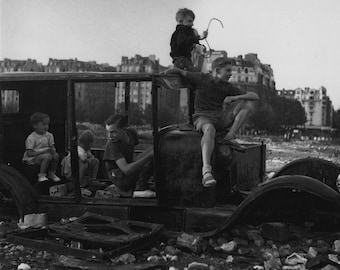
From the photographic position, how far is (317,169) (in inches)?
238

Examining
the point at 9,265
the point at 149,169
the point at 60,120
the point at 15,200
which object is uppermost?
the point at 60,120

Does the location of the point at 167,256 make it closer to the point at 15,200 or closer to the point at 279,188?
the point at 279,188

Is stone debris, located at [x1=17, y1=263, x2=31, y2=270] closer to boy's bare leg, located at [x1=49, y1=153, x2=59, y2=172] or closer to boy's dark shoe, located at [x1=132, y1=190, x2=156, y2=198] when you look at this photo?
boy's dark shoe, located at [x1=132, y1=190, x2=156, y2=198]

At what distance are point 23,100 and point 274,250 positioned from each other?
158 inches

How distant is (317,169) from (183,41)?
91.8 inches

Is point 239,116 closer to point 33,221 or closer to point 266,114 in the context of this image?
point 33,221

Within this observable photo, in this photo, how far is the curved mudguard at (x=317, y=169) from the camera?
595cm

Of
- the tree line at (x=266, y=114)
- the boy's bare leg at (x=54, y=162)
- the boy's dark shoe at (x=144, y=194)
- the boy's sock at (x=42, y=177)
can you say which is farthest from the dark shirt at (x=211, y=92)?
the tree line at (x=266, y=114)

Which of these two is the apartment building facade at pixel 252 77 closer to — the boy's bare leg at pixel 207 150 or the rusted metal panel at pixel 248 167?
the rusted metal panel at pixel 248 167

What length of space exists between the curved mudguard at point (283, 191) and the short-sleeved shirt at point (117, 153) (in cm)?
127

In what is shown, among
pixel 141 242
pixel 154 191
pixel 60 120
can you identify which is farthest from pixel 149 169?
pixel 60 120

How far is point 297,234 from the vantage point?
499cm

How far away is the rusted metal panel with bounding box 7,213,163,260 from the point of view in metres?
4.41

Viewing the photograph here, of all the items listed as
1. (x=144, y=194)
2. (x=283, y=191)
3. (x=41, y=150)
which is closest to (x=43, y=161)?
(x=41, y=150)
